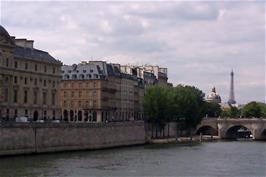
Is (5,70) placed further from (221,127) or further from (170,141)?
(221,127)

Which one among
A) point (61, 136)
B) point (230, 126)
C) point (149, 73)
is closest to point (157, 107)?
point (230, 126)

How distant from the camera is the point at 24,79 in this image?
8862 centimetres

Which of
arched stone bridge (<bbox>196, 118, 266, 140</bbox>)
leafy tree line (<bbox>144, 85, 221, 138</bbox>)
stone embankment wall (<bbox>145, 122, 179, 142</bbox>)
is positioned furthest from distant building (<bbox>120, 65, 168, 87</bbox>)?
arched stone bridge (<bbox>196, 118, 266, 140</bbox>)

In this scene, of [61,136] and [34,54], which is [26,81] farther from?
[61,136]

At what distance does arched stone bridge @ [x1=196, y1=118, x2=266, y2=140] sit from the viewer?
132900 millimetres

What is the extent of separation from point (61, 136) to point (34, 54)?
20033 millimetres

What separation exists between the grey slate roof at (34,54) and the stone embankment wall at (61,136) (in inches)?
527

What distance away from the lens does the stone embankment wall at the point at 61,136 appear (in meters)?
67.0

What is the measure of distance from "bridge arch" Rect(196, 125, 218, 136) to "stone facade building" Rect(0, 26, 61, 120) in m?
51.7

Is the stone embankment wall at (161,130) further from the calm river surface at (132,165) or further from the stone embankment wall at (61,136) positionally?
the calm river surface at (132,165)

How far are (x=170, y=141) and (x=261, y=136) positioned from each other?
28.8 meters

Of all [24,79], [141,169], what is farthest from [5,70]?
[141,169]

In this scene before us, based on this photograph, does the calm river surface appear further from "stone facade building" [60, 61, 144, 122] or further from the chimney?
"stone facade building" [60, 61, 144, 122]

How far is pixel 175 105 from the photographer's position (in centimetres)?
12219
